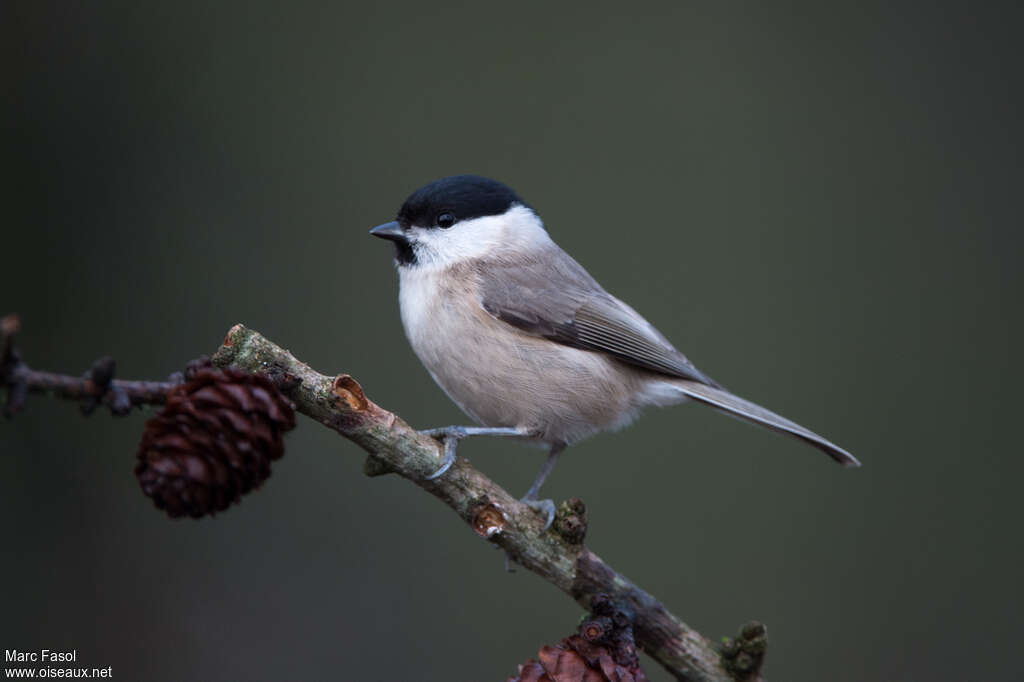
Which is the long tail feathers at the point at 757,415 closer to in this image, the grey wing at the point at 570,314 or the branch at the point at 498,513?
the grey wing at the point at 570,314

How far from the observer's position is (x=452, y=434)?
157 centimetres

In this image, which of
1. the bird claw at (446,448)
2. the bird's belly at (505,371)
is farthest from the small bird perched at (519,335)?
the bird claw at (446,448)

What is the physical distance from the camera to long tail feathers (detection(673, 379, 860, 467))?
213 cm

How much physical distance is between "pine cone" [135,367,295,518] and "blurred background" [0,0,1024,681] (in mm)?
2037

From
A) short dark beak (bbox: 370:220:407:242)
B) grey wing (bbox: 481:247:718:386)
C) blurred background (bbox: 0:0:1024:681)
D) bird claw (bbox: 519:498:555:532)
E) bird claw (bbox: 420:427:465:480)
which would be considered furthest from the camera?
blurred background (bbox: 0:0:1024:681)

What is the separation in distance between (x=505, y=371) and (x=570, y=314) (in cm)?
32

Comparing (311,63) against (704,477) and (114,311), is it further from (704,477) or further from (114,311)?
(704,477)

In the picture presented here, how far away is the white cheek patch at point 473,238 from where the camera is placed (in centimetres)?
231

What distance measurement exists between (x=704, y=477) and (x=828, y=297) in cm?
116

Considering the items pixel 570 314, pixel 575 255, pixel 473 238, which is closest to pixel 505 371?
pixel 570 314

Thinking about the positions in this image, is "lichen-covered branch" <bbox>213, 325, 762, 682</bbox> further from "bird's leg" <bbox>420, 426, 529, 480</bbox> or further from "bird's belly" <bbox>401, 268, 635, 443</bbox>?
"bird's belly" <bbox>401, 268, 635, 443</bbox>

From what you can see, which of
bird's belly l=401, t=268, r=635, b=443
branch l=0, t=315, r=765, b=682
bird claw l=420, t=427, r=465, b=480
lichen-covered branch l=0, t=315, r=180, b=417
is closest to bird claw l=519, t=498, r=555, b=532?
branch l=0, t=315, r=765, b=682

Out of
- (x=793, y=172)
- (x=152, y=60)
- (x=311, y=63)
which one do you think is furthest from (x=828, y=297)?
(x=152, y=60)

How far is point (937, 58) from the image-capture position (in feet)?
13.7
